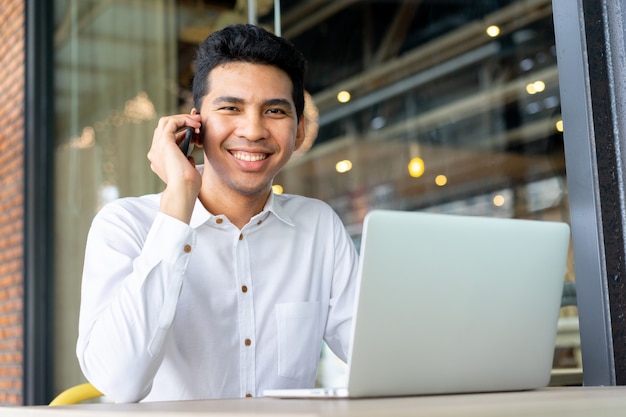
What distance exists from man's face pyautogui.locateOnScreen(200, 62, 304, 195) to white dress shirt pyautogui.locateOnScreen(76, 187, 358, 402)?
102 mm

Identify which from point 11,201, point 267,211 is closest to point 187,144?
point 267,211

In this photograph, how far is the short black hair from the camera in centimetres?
199

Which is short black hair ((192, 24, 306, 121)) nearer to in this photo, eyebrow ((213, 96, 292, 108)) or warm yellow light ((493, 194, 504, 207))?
eyebrow ((213, 96, 292, 108))

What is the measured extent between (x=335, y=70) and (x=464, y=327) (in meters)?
5.08

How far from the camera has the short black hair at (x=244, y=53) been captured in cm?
199

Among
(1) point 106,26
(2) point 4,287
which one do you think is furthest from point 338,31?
(2) point 4,287

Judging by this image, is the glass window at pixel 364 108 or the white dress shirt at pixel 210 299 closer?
the white dress shirt at pixel 210 299

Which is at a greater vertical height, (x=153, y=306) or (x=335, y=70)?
(x=335, y=70)

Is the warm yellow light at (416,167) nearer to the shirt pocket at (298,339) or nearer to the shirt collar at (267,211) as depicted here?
the shirt collar at (267,211)

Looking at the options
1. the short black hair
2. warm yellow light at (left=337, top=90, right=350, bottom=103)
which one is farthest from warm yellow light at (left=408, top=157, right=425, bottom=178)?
the short black hair

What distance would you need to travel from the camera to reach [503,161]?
16.5 ft

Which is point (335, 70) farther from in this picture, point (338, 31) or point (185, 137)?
point (185, 137)

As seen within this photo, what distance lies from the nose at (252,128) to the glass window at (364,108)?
244 centimetres

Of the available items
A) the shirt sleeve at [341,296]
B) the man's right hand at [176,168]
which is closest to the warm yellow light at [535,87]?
the shirt sleeve at [341,296]
